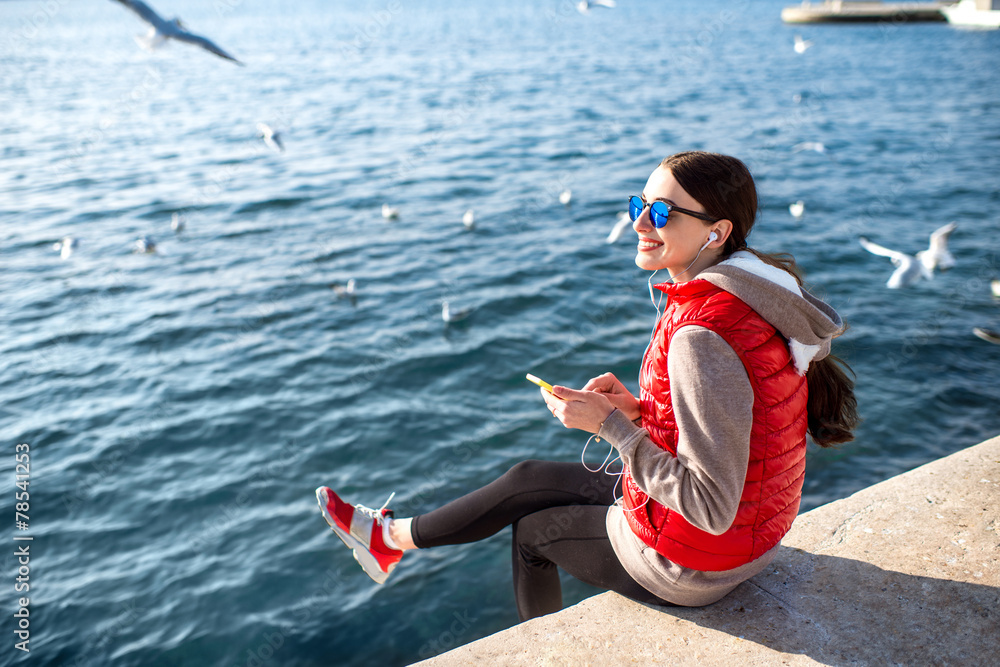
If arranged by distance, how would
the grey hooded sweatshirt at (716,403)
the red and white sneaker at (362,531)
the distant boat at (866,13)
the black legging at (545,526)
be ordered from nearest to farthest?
1. the grey hooded sweatshirt at (716,403)
2. the black legging at (545,526)
3. the red and white sneaker at (362,531)
4. the distant boat at (866,13)

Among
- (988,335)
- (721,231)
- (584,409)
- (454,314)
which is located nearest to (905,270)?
(988,335)

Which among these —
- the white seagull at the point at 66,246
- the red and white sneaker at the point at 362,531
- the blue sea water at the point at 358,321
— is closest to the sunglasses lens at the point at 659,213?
the red and white sneaker at the point at 362,531

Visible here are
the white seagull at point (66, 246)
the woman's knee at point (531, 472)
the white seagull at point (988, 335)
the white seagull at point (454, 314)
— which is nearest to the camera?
the woman's knee at point (531, 472)

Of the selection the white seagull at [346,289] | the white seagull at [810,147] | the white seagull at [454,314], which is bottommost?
the white seagull at [454,314]

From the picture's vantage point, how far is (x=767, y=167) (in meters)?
13.0

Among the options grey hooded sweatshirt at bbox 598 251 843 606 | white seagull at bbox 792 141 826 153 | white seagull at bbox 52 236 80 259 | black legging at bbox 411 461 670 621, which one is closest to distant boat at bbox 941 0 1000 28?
white seagull at bbox 792 141 826 153

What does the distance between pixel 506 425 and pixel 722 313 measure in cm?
454

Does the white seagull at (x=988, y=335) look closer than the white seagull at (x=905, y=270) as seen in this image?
Yes

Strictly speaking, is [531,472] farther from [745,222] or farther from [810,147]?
[810,147]

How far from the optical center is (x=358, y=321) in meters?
8.23

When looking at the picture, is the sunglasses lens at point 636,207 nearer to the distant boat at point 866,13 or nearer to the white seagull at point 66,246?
the white seagull at point 66,246

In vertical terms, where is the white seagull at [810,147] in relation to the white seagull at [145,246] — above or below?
above

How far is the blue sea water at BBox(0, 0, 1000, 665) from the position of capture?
4.90 m

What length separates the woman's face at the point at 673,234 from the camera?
2.22 metres
